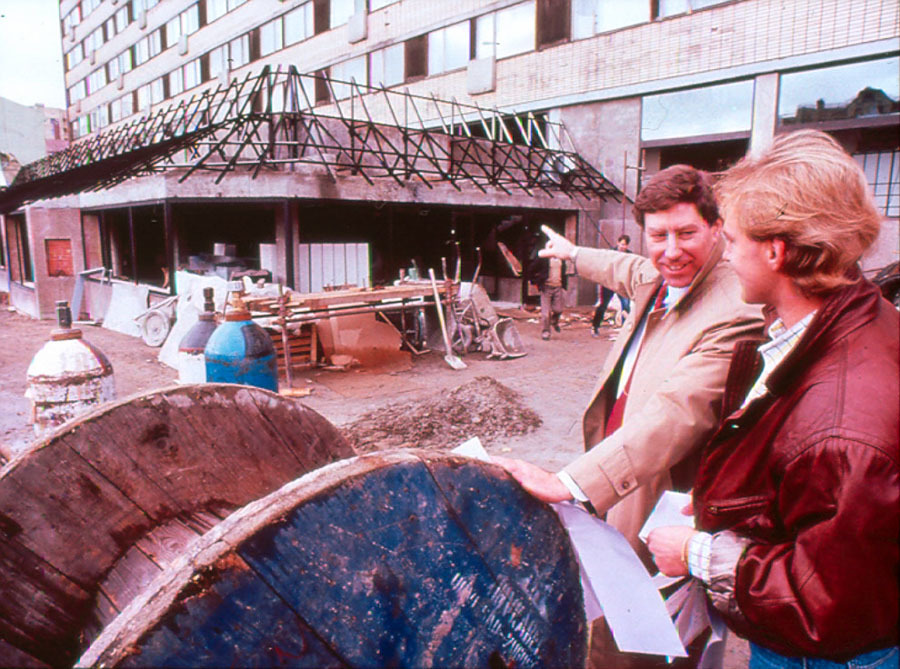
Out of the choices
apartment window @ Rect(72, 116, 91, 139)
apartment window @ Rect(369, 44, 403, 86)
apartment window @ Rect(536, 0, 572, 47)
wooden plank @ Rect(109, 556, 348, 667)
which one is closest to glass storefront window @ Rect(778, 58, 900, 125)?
apartment window @ Rect(536, 0, 572, 47)

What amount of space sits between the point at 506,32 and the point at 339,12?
839 centimetres

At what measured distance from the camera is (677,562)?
138cm

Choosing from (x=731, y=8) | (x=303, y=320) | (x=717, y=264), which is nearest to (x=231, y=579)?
(x=717, y=264)

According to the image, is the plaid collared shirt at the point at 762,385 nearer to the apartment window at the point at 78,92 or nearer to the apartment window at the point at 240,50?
the apartment window at the point at 240,50

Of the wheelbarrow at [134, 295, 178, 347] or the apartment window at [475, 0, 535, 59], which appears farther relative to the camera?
the apartment window at [475, 0, 535, 59]

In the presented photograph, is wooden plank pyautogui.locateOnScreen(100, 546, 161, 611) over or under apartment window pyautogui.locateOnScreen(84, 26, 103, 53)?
under

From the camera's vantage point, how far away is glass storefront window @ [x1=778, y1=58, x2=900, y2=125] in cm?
1240

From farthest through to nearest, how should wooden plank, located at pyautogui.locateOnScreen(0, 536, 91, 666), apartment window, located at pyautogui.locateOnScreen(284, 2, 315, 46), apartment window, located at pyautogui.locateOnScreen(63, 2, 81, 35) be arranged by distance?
apartment window, located at pyautogui.locateOnScreen(63, 2, 81, 35)
apartment window, located at pyautogui.locateOnScreen(284, 2, 315, 46)
wooden plank, located at pyautogui.locateOnScreen(0, 536, 91, 666)

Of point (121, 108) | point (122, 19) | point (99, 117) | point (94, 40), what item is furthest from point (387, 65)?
point (94, 40)

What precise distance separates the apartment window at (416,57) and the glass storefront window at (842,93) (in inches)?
468

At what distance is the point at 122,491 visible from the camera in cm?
160

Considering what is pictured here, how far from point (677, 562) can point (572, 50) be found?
18481 mm

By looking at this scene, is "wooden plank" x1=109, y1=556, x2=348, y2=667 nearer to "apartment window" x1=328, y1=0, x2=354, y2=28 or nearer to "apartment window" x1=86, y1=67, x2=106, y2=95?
"apartment window" x1=328, y1=0, x2=354, y2=28

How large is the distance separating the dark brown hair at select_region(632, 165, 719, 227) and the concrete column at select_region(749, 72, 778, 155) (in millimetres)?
14063
